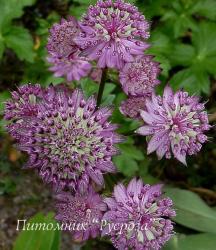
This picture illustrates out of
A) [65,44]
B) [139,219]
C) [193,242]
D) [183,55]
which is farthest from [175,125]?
[183,55]

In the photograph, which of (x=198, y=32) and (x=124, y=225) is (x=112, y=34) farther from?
(x=198, y=32)

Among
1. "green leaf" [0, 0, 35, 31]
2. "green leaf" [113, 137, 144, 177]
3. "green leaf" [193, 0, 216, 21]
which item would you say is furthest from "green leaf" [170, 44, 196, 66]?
"green leaf" [0, 0, 35, 31]

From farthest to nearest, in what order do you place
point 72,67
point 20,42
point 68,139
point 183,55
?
1. point 183,55
2. point 20,42
3. point 72,67
4. point 68,139

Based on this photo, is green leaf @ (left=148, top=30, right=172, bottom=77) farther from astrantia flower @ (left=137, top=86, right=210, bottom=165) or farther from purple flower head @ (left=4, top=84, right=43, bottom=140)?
purple flower head @ (left=4, top=84, right=43, bottom=140)

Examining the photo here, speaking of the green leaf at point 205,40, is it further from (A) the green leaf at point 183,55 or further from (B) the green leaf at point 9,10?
(B) the green leaf at point 9,10

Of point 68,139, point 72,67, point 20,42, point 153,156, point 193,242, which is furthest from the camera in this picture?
point 153,156

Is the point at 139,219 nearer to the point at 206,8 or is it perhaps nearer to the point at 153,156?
the point at 153,156

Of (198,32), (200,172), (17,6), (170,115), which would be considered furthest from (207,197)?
(17,6)
